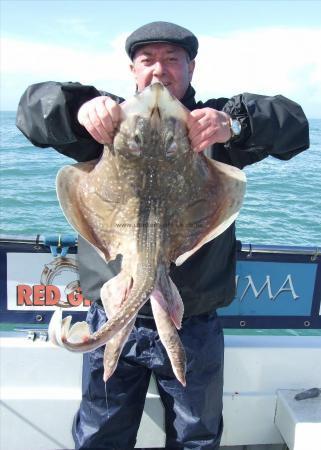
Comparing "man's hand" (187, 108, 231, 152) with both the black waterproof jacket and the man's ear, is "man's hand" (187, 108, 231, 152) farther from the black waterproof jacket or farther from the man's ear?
the man's ear

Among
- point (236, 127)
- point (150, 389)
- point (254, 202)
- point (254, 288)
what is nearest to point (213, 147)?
point (236, 127)

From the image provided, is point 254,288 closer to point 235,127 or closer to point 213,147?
point 213,147

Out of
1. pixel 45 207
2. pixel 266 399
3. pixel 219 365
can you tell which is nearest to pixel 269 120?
pixel 219 365

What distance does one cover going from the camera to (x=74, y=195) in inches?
77.4

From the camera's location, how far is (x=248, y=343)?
332cm

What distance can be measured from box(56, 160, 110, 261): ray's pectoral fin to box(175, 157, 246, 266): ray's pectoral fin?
1.39 ft

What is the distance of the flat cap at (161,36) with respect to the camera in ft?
7.72

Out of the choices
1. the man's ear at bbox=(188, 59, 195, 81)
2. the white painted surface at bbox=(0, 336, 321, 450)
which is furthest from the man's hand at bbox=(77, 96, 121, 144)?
the white painted surface at bbox=(0, 336, 321, 450)

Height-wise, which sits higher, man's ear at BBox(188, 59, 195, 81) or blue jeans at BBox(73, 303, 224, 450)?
man's ear at BBox(188, 59, 195, 81)

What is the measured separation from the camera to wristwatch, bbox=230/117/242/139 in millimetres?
2147

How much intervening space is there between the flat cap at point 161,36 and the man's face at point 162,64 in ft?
0.11

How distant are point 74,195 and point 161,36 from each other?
944mm

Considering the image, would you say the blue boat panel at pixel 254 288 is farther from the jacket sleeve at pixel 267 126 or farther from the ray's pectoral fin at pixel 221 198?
the ray's pectoral fin at pixel 221 198

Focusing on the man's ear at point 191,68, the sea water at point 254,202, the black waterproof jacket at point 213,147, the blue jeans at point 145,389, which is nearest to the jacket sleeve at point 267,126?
the black waterproof jacket at point 213,147
